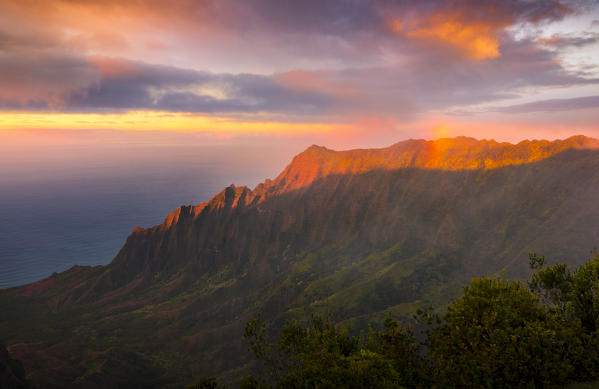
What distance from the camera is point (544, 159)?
6570 inches

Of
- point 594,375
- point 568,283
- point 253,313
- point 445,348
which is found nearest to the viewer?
point 594,375

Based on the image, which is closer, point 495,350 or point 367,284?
point 495,350

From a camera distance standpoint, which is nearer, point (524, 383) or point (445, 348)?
point (524, 383)

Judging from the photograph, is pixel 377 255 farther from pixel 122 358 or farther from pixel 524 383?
pixel 524 383

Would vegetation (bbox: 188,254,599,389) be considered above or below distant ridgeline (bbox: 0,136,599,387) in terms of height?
above

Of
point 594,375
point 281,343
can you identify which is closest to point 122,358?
point 281,343

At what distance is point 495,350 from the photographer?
23797 millimetres

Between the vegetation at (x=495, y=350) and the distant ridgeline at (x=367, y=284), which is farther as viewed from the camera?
the distant ridgeline at (x=367, y=284)

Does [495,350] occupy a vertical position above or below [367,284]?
above

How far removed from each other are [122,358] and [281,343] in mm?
131740

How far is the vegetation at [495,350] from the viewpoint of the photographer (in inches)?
934

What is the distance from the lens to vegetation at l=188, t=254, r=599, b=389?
23719 millimetres

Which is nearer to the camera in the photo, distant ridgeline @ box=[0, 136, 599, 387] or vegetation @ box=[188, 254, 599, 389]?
vegetation @ box=[188, 254, 599, 389]

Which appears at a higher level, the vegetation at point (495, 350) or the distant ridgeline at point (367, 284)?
the vegetation at point (495, 350)
